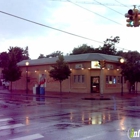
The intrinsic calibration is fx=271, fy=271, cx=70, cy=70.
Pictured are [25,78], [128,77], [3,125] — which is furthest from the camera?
[25,78]

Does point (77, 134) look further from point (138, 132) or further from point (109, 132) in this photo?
point (138, 132)

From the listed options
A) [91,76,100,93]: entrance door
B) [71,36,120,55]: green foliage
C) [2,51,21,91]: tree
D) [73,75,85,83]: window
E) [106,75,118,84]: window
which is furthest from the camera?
[71,36,120,55]: green foliage

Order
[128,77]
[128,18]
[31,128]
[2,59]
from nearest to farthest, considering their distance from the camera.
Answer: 1. [31,128]
2. [128,18]
3. [128,77]
4. [2,59]

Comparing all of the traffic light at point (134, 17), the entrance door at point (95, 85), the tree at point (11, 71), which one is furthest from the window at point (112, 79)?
the traffic light at point (134, 17)

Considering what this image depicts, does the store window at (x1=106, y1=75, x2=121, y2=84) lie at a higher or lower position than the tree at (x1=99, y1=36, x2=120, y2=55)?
lower

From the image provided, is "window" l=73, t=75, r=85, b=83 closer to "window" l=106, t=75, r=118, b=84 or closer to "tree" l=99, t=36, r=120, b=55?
"window" l=106, t=75, r=118, b=84

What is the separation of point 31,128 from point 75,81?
30.3 meters

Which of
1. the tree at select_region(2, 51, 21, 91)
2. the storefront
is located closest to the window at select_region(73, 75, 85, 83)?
the storefront

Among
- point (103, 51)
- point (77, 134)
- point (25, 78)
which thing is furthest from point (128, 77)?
point (103, 51)

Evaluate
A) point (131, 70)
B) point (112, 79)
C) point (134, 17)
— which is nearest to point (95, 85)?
point (112, 79)

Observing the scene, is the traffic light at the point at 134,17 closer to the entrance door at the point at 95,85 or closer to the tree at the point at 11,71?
the entrance door at the point at 95,85

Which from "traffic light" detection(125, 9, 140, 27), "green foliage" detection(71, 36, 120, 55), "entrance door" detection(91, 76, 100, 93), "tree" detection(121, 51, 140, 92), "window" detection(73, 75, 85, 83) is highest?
"green foliage" detection(71, 36, 120, 55)

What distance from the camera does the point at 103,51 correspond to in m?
74.1

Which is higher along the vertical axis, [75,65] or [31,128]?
[75,65]
